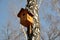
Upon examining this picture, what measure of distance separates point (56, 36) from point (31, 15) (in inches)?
201

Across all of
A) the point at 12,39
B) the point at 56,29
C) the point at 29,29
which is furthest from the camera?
the point at 12,39

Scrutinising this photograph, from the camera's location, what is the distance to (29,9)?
3158mm

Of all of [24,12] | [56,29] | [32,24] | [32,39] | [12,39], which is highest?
[24,12]

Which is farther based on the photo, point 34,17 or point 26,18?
point 34,17

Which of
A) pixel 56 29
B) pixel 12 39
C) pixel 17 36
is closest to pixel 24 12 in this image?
pixel 56 29

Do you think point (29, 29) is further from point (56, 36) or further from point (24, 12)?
point (56, 36)

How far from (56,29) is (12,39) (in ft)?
7.94

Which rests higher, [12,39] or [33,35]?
[33,35]

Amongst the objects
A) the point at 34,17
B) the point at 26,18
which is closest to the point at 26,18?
the point at 26,18

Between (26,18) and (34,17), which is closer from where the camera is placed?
(26,18)

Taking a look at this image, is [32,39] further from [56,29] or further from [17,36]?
[17,36]

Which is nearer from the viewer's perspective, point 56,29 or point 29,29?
point 29,29

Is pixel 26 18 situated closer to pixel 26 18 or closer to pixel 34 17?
pixel 26 18

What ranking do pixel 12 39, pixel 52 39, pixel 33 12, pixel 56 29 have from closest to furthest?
pixel 33 12 → pixel 56 29 → pixel 52 39 → pixel 12 39
